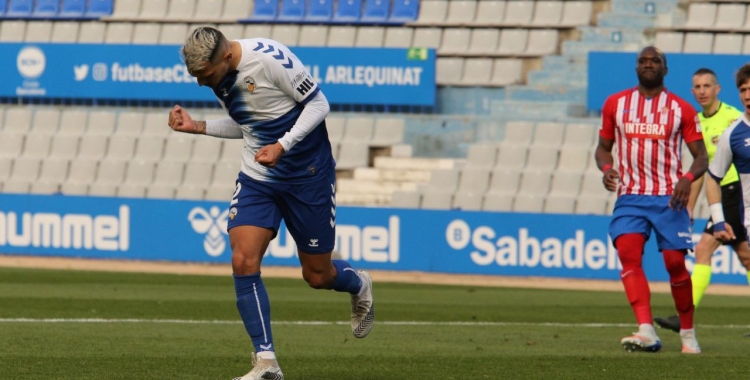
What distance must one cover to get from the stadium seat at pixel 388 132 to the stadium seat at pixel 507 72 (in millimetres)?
1902

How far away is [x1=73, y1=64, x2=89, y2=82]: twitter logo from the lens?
85.1ft

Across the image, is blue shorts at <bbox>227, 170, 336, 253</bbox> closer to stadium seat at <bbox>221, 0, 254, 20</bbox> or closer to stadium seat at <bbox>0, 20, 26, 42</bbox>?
stadium seat at <bbox>221, 0, 254, 20</bbox>

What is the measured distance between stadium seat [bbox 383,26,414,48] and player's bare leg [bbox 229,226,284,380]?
711 inches

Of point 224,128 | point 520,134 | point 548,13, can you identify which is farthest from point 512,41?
point 224,128

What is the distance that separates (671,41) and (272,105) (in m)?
16.7

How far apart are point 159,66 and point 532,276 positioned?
30.5 feet

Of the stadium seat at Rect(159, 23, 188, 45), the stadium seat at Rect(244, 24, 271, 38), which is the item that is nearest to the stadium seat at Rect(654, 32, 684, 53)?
the stadium seat at Rect(244, 24, 271, 38)

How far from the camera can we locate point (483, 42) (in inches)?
978

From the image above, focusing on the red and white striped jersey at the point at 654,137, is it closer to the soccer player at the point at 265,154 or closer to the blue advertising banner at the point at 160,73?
the soccer player at the point at 265,154

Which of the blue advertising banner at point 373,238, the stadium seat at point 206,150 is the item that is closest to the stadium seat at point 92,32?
the stadium seat at point 206,150

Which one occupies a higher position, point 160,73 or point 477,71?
point 477,71

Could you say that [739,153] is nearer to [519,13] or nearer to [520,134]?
[520,134]

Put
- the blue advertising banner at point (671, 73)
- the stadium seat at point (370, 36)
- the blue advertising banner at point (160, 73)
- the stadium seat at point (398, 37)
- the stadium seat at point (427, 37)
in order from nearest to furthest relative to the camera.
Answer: the blue advertising banner at point (671, 73)
the blue advertising banner at point (160, 73)
the stadium seat at point (427, 37)
the stadium seat at point (398, 37)
the stadium seat at point (370, 36)

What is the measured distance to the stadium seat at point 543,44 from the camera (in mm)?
24391
